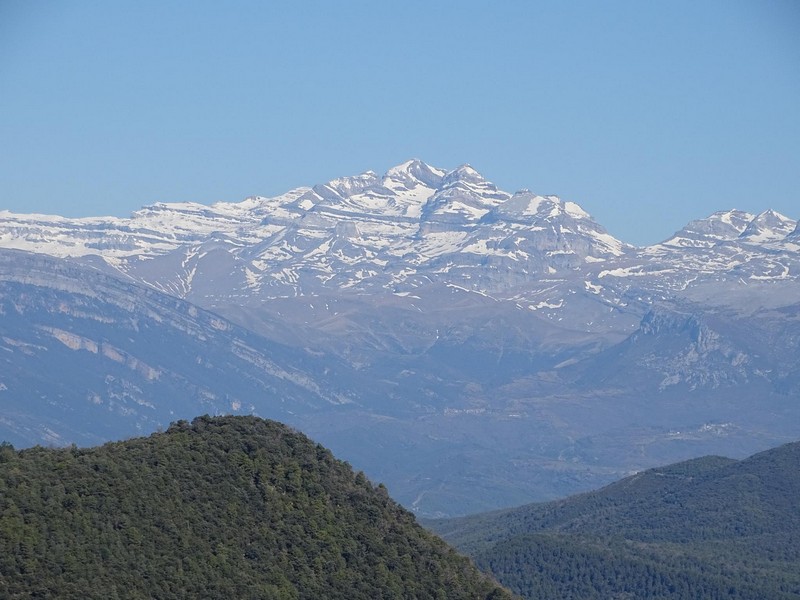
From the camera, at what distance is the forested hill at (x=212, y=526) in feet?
379

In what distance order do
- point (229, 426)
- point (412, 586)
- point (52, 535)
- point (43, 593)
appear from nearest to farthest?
point (43, 593)
point (52, 535)
point (412, 586)
point (229, 426)

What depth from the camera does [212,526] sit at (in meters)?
129

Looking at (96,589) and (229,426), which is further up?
(229,426)

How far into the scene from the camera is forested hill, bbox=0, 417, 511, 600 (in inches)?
4550

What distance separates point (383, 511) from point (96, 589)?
35.0m

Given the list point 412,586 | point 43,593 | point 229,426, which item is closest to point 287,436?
point 229,426

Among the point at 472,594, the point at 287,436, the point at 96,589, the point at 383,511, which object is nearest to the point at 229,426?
the point at 287,436

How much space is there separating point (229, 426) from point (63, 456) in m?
17.5

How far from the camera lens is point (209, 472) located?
136 meters

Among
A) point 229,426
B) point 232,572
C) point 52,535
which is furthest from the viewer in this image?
point 229,426

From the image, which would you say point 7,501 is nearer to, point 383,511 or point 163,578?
point 163,578

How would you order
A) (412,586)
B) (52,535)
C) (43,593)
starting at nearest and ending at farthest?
(43,593)
(52,535)
(412,586)

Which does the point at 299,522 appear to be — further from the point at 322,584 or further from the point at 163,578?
the point at 163,578

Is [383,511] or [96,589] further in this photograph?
[383,511]
